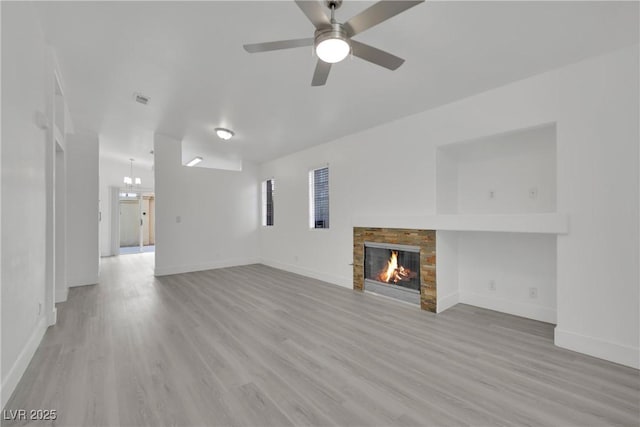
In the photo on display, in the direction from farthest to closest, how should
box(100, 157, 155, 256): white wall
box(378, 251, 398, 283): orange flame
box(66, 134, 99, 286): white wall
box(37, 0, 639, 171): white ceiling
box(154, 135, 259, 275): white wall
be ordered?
box(100, 157, 155, 256): white wall
box(154, 135, 259, 275): white wall
box(66, 134, 99, 286): white wall
box(378, 251, 398, 283): orange flame
box(37, 0, 639, 171): white ceiling

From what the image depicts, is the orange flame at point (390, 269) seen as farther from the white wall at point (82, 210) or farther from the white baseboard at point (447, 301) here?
the white wall at point (82, 210)

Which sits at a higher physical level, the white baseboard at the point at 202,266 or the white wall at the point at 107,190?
the white wall at the point at 107,190

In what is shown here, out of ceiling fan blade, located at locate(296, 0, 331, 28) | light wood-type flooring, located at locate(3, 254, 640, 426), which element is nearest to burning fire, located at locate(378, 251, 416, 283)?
light wood-type flooring, located at locate(3, 254, 640, 426)

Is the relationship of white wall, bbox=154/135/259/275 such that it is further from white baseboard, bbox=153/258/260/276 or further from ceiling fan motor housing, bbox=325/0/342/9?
ceiling fan motor housing, bbox=325/0/342/9

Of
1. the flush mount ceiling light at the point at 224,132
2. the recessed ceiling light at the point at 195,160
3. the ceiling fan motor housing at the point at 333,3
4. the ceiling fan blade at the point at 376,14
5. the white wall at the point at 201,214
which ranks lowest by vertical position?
the white wall at the point at 201,214

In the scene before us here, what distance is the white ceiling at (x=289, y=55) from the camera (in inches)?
83.2

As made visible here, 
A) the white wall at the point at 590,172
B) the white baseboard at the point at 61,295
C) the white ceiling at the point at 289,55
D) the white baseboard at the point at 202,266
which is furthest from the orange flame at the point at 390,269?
the white baseboard at the point at 61,295

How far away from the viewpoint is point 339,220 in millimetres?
5047

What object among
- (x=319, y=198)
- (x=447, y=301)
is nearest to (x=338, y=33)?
(x=447, y=301)

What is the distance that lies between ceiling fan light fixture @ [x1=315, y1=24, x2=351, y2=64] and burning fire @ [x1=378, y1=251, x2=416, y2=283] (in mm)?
3001

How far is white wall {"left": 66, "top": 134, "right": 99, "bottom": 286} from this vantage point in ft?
16.2

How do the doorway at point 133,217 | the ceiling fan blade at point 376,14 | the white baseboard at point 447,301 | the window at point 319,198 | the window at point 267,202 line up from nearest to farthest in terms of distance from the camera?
the ceiling fan blade at point 376,14 → the white baseboard at point 447,301 → the window at point 319,198 → the window at point 267,202 → the doorway at point 133,217

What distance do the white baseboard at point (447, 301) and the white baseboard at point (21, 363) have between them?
4.01 metres

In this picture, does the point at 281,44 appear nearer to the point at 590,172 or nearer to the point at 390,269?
the point at 590,172
